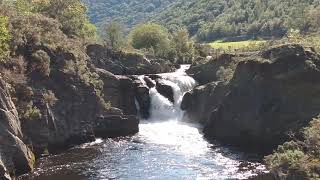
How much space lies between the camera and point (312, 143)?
3588 cm

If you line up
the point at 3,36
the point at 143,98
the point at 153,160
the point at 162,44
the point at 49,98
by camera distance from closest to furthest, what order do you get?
the point at 3,36 < the point at 153,160 < the point at 49,98 < the point at 143,98 < the point at 162,44

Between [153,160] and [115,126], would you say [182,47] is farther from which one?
[153,160]

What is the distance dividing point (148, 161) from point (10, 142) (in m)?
13.4

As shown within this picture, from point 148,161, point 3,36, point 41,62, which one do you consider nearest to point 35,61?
point 41,62

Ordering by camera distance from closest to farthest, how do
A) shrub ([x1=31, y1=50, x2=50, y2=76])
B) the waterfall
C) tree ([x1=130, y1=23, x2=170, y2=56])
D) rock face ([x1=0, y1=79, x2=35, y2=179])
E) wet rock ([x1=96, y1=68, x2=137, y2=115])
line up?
1. rock face ([x1=0, y1=79, x2=35, y2=179])
2. shrub ([x1=31, y1=50, x2=50, y2=76])
3. wet rock ([x1=96, y1=68, x2=137, y2=115])
4. the waterfall
5. tree ([x1=130, y1=23, x2=170, y2=56])

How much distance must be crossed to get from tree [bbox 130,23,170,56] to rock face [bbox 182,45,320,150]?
58159 millimetres

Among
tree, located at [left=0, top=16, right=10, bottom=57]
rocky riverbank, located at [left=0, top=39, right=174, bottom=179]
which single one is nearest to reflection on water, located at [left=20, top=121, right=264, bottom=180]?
rocky riverbank, located at [left=0, top=39, right=174, bottom=179]

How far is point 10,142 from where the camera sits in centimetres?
4284

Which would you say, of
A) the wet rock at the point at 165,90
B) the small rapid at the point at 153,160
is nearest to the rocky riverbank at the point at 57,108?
the small rapid at the point at 153,160

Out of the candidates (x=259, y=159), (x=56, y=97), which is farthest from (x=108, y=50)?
(x=259, y=159)

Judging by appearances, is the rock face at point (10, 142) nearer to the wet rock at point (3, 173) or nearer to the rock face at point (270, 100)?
the wet rock at point (3, 173)

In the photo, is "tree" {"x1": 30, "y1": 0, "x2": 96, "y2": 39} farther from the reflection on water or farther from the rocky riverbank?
the reflection on water

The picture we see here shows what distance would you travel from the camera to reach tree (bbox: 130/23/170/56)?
118500 mm

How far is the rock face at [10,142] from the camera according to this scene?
139 ft
